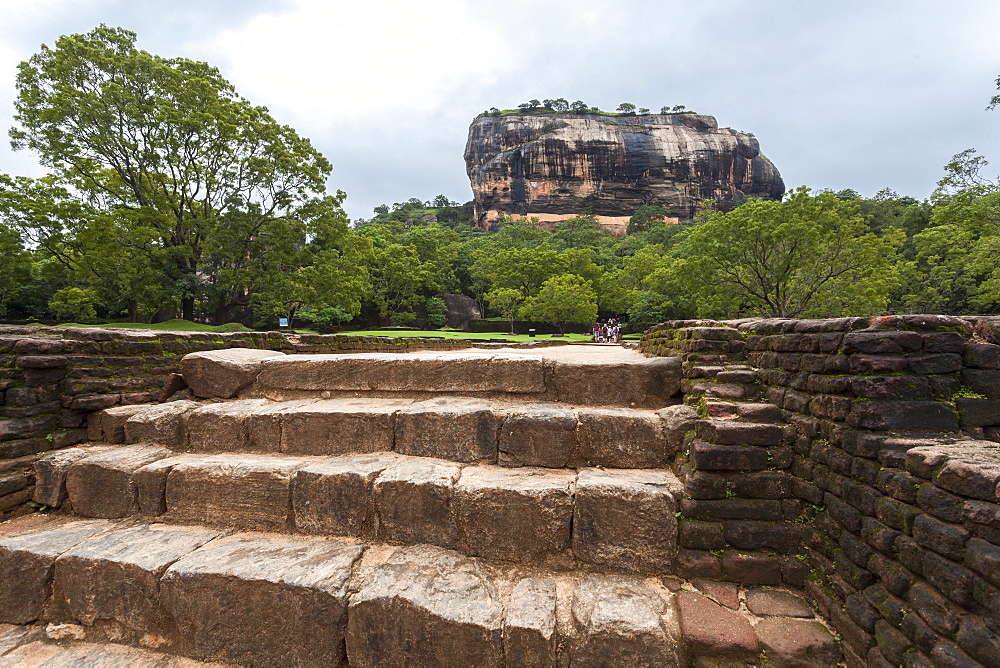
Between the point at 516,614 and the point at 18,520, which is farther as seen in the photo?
the point at 18,520

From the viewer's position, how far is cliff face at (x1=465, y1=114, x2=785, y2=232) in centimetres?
6988

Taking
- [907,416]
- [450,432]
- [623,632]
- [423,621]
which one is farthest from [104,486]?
[907,416]

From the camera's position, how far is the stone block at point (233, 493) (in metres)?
2.60

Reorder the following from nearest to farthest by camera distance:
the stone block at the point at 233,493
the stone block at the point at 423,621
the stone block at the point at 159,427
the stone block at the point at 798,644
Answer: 1. the stone block at the point at 798,644
2. the stone block at the point at 423,621
3. the stone block at the point at 233,493
4. the stone block at the point at 159,427

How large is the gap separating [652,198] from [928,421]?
7739 cm

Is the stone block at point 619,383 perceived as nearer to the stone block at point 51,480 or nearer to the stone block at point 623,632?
the stone block at point 623,632

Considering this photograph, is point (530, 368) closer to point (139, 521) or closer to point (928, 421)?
point (928, 421)

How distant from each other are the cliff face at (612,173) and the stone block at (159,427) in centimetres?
7080

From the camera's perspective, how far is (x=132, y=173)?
52.3 ft

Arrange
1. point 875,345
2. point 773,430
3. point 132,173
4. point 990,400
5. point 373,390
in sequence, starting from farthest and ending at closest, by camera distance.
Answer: point 132,173 → point 373,390 → point 773,430 → point 875,345 → point 990,400

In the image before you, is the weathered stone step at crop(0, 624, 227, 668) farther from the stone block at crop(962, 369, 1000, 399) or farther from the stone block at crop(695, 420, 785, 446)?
the stone block at crop(962, 369, 1000, 399)

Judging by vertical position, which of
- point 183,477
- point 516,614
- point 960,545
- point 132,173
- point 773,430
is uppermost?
point 132,173

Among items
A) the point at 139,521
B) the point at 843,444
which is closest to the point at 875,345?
the point at 843,444

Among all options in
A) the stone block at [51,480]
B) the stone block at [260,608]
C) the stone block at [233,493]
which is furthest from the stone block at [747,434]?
the stone block at [51,480]
